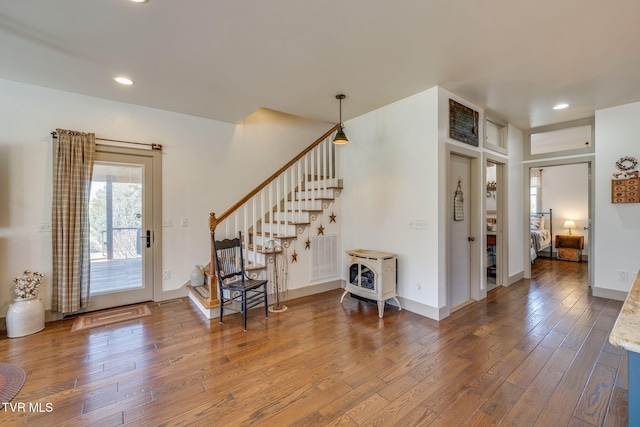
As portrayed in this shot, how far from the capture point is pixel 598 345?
9.01 ft

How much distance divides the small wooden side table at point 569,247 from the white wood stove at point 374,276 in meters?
5.96

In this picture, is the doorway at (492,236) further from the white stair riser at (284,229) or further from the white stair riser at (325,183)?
the white stair riser at (284,229)

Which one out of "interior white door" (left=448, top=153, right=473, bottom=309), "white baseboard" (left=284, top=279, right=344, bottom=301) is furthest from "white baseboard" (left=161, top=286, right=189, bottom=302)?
"interior white door" (left=448, top=153, right=473, bottom=309)

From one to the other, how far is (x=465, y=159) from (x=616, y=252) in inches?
103

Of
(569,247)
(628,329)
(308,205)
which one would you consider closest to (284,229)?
(308,205)

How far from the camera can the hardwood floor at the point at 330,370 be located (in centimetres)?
188

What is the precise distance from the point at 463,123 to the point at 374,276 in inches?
94.4

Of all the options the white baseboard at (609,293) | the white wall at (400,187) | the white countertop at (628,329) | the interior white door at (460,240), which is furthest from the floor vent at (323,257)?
the white baseboard at (609,293)

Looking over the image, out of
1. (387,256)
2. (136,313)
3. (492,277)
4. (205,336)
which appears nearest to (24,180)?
(136,313)

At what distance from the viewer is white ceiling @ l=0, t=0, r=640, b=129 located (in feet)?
6.86

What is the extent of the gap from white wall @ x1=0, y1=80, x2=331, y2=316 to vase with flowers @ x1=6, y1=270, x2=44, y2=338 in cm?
28

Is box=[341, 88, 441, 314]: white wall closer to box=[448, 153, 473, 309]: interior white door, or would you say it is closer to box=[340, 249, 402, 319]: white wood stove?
box=[340, 249, 402, 319]: white wood stove

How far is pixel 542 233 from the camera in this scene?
23.7 feet

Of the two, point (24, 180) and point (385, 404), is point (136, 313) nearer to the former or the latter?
point (24, 180)
